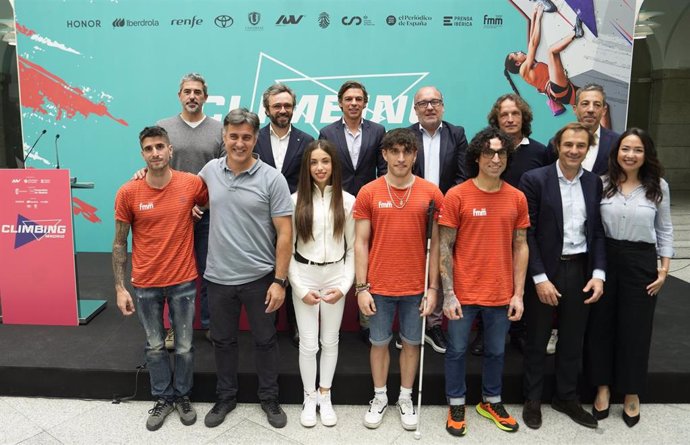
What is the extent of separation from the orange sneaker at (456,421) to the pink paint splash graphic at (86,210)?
4.60 m

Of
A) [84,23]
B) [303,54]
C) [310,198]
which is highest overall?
[84,23]

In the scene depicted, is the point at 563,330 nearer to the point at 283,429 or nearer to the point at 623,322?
the point at 623,322

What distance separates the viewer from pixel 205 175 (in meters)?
2.56

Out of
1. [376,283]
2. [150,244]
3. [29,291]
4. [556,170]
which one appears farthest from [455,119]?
[29,291]

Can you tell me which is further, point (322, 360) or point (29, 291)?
point (29, 291)

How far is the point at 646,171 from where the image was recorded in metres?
2.51

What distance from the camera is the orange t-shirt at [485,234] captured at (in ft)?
7.94

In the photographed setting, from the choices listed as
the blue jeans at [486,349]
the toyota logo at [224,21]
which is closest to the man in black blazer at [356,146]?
the blue jeans at [486,349]

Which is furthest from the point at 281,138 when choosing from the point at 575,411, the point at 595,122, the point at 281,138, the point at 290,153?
the point at 575,411

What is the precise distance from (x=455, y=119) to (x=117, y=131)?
3.69 meters

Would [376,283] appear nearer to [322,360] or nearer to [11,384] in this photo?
[322,360]

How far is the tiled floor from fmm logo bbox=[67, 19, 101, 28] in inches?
158

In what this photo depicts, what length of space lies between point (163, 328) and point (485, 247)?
170cm

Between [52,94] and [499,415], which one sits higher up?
[52,94]
